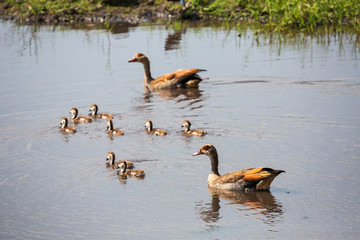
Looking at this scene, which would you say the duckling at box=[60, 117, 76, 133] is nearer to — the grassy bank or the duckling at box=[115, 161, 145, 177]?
the duckling at box=[115, 161, 145, 177]

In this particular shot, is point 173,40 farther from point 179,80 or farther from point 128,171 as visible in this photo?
point 128,171

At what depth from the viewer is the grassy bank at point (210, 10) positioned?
23266 millimetres

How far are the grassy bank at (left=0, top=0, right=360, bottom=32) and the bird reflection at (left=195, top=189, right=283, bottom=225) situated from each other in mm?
13626

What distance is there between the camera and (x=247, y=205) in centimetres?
895

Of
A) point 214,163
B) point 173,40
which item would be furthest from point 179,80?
point 214,163

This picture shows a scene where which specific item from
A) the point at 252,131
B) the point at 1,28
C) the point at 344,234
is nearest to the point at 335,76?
the point at 252,131

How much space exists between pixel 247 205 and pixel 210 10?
22.5m

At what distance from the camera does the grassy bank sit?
23266 mm

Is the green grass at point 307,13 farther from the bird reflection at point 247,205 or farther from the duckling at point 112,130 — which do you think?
the bird reflection at point 247,205

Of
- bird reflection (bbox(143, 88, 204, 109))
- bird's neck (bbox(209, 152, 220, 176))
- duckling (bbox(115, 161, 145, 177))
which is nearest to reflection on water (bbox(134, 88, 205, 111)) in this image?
bird reflection (bbox(143, 88, 204, 109))

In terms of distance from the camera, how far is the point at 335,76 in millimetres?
16469

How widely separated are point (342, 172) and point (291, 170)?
2.71 ft

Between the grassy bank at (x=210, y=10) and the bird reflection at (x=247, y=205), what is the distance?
1363 cm

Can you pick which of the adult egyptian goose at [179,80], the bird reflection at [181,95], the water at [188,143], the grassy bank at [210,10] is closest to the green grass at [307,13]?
the grassy bank at [210,10]
